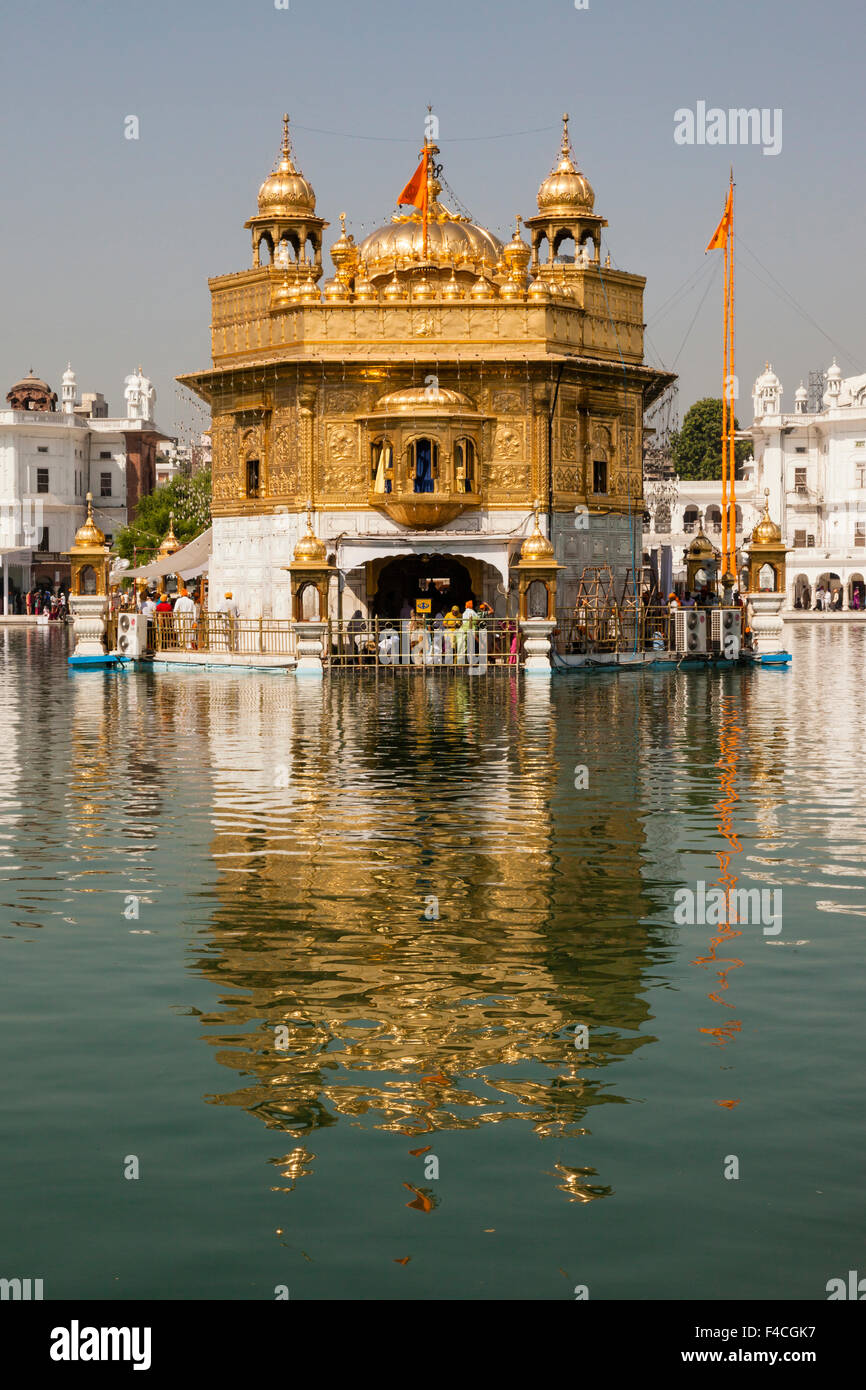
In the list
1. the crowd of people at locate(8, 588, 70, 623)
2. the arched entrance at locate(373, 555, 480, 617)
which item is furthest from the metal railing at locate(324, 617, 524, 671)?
the crowd of people at locate(8, 588, 70, 623)

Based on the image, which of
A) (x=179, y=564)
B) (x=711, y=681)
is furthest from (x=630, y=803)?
(x=179, y=564)

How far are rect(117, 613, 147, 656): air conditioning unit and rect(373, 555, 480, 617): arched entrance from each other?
6829mm

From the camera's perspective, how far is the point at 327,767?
712 inches

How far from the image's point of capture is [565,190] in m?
46.3

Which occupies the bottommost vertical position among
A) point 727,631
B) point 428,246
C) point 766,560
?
point 727,631

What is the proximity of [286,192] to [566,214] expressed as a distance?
7.89m

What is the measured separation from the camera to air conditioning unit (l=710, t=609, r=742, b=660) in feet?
132

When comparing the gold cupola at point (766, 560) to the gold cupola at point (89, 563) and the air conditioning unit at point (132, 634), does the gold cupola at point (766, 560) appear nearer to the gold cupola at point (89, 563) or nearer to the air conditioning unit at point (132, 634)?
the air conditioning unit at point (132, 634)

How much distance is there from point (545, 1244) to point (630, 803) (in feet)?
33.0

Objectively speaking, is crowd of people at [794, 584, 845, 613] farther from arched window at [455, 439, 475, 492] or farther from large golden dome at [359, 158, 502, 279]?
arched window at [455, 439, 475, 492]

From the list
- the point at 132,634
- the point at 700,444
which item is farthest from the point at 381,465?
the point at 700,444

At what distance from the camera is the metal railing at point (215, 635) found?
132ft

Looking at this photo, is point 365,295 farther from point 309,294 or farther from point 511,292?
point 511,292

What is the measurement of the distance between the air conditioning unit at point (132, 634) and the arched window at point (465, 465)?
27.7ft
